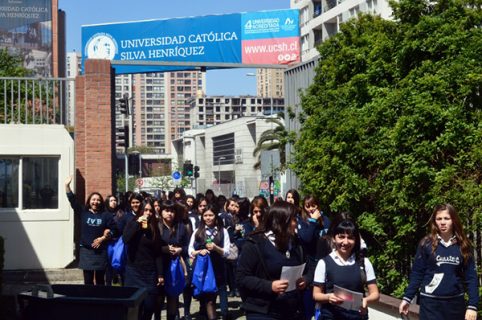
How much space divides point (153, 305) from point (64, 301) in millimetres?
3397

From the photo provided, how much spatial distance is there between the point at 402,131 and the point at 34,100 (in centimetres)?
987

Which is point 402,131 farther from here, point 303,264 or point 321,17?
point 321,17

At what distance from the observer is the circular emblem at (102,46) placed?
28250 millimetres

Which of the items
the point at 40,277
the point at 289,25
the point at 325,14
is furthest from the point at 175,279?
the point at 325,14

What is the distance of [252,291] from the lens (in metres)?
6.39

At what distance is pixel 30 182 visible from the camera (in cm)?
1720

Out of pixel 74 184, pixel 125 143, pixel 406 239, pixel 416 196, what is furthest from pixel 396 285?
pixel 125 143

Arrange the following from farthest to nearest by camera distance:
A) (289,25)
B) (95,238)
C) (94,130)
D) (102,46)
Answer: (102,46)
(289,25)
(94,130)
(95,238)

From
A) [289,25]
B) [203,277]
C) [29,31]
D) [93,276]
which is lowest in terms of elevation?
[93,276]

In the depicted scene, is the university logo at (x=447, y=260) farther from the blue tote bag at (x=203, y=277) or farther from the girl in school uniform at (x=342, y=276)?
the blue tote bag at (x=203, y=277)

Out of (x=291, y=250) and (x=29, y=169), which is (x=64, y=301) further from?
(x=29, y=169)

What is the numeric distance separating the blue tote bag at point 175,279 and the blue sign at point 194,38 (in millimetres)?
16283

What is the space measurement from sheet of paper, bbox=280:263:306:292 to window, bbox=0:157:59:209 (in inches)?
458

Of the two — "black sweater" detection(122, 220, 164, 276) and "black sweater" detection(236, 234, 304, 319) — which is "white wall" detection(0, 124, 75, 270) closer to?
"black sweater" detection(122, 220, 164, 276)
